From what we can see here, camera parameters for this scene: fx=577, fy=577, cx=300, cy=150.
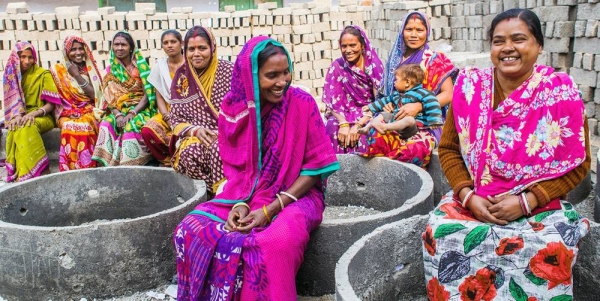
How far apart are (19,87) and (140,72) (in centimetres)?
153

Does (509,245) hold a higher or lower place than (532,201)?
lower

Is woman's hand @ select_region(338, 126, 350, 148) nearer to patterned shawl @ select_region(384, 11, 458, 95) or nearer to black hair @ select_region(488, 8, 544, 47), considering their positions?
patterned shawl @ select_region(384, 11, 458, 95)

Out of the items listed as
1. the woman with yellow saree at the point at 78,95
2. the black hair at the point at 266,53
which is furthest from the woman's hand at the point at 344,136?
the woman with yellow saree at the point at 78,95

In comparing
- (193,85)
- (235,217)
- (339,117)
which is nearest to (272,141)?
(235,217)

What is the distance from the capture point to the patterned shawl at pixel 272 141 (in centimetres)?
339

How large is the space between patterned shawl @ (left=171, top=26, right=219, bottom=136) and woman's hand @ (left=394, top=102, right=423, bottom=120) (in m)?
1.56

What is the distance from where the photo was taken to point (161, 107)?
5863mm

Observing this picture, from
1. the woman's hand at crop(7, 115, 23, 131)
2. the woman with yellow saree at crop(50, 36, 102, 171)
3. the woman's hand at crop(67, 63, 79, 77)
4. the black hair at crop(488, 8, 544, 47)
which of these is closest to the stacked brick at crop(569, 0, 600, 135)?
the black hair at crop(488, 8, 544, 47)

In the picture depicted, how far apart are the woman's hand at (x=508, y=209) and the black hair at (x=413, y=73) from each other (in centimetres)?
A: 204

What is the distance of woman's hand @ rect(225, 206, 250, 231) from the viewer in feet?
10.5

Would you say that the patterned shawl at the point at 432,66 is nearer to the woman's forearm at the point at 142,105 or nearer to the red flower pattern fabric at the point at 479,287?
the red flower pattern fabric at the point at 479,287

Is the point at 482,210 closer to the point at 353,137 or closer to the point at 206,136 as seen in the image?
the point at 353,137

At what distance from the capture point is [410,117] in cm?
459

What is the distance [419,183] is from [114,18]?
27.8ft
